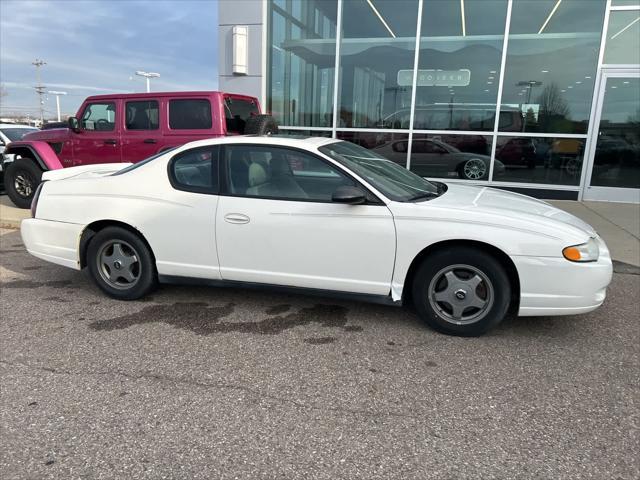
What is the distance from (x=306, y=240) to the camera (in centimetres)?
371

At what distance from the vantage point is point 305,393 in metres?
2.86

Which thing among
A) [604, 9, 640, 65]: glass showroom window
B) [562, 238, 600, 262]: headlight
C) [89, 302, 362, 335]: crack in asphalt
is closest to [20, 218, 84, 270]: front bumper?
[89, 302, 362, 335]: crack in asphalt

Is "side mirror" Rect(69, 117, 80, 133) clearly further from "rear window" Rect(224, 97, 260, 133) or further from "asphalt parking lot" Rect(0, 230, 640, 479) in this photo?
"asphalt parking lot" Rect(0, 230, 640, 479)

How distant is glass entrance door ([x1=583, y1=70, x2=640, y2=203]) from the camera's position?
32.2 feet

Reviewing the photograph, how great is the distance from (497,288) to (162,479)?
2.52 metres

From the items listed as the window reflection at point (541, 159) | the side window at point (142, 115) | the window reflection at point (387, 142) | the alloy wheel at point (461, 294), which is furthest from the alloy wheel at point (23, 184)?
the window reflection at point (541, 159)

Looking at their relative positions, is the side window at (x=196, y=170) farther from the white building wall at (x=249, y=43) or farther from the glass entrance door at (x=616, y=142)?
the glass entrance door at (x=616, y=142)

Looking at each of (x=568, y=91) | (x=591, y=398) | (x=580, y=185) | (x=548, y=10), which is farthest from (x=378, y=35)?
(x=591, y=398)

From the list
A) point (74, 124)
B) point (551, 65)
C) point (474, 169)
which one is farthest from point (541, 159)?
point (74, 124)

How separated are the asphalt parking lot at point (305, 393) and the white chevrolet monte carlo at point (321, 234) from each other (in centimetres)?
32

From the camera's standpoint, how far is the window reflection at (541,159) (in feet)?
33.6

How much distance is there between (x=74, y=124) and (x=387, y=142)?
21.5ft

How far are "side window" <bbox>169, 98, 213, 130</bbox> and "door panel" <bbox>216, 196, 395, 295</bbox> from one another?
11.7 ft

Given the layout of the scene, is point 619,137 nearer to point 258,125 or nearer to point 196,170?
point 258,125
